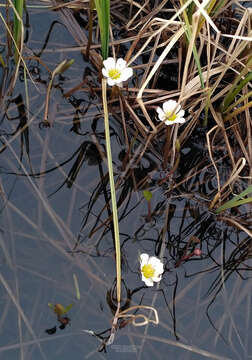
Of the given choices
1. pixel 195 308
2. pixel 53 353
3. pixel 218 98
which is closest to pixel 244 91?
pixel 218 98

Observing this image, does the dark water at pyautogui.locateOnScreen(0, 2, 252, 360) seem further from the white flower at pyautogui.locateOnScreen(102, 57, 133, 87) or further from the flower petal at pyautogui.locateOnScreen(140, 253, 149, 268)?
the white flower at pyautogui.locateOnScreen(102, 57, 133, 87)

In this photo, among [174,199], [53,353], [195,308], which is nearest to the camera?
[53,353]

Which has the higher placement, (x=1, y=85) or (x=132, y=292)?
(x=1, y=85)

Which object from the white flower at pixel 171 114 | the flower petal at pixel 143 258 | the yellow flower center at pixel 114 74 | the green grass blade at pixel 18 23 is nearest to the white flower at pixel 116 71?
the yellow flower center at pixel 114 74

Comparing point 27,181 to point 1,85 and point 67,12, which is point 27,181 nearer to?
point 1,85

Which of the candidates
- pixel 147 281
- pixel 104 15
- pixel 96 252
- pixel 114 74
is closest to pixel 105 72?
pixel 114 74

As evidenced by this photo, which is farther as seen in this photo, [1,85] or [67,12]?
[67,12]

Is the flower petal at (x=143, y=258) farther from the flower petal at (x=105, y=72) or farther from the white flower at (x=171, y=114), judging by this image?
the flower petal at (x=105, y=72)
